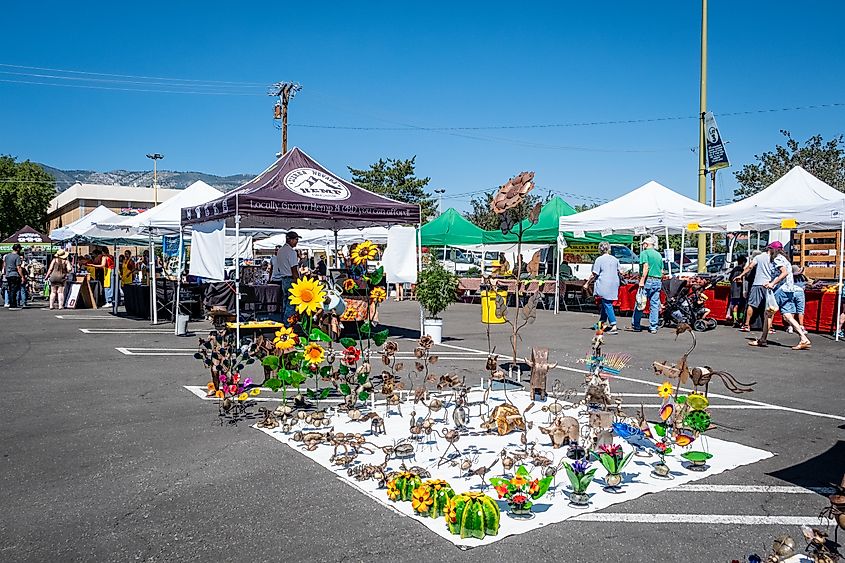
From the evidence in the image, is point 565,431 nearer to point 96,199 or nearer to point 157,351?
point 157,351

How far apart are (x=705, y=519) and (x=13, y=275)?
22.2m

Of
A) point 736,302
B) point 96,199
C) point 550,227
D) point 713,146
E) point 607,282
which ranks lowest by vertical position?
point 736,302

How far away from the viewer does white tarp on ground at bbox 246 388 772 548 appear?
4.03 metres

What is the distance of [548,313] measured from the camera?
18.8 metres

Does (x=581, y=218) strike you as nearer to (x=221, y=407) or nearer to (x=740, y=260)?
(x=740, y=260)

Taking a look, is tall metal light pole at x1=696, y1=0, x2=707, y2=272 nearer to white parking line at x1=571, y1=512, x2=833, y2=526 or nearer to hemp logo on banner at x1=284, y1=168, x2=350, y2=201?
hemp logo on banner at x1=284, y1=168, x2=350, y2=201

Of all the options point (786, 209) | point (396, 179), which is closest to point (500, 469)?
point (786, 209)

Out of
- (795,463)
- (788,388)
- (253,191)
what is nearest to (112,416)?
(253,191)

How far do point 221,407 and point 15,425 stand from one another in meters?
1.84

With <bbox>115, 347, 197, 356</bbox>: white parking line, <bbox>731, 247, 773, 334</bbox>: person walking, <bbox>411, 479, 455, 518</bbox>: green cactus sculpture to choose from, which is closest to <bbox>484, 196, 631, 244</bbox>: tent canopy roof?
<bbox>731, 247, 773, 334</bbox>: person walking

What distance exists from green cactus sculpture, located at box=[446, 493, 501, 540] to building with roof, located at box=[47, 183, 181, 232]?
262 ft

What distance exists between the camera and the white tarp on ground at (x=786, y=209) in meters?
13.4

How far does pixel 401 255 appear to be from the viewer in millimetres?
12859

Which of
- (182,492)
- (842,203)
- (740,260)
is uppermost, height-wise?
(842,203)
